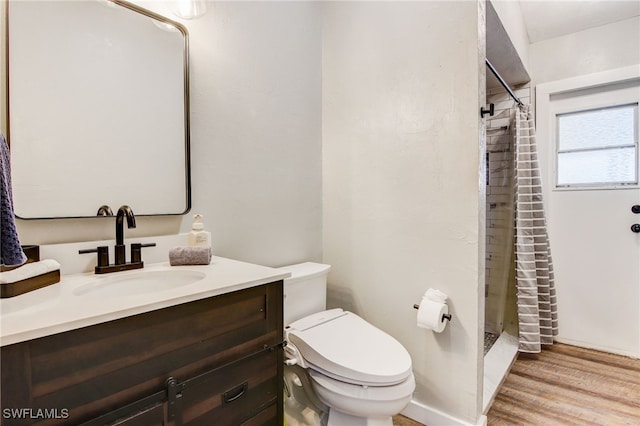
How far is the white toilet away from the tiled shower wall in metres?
1.51

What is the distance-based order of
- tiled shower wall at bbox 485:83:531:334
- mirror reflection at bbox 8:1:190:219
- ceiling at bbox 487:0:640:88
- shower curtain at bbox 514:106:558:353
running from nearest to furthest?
mirror reflection at bbox 8:1:190:219
ceiling at bbox 487:0:640:88
shower curtain at bbox 514:106:558:353
tiled shower wall at bbox 485:83:531:334

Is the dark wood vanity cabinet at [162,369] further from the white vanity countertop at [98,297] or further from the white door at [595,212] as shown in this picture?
the white door at [595,212]

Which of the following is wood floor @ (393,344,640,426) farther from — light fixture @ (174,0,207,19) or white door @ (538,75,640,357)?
light fixture @ (174,0,207,19)

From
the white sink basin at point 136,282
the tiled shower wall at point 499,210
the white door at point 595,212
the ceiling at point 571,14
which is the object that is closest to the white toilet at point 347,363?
the white sink basin at point 136,282

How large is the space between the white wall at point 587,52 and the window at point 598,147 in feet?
1.03

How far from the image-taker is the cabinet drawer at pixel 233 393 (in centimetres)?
83

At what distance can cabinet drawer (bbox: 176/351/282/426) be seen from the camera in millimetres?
834

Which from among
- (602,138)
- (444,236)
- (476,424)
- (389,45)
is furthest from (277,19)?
(602,138)

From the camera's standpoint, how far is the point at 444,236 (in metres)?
1.55

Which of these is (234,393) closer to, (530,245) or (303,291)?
(303,291)

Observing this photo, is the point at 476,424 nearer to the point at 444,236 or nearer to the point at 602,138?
the point at 444,236

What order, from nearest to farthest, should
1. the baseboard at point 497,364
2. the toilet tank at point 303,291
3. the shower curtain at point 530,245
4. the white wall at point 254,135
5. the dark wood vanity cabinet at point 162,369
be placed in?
1. the dark wood vanity cabinet at point 162,369
2. the white wall at point 254,135
3. the toilet tank at point 303,291
4. the baseboard at point 497,364
5. the shower curtain at point 530,245

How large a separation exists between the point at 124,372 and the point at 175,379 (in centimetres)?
13

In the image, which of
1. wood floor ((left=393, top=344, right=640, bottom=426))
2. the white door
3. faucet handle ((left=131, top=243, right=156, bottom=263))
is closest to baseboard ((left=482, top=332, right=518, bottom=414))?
wood floor ((left=393, top=344, right=640, bottom=426))
